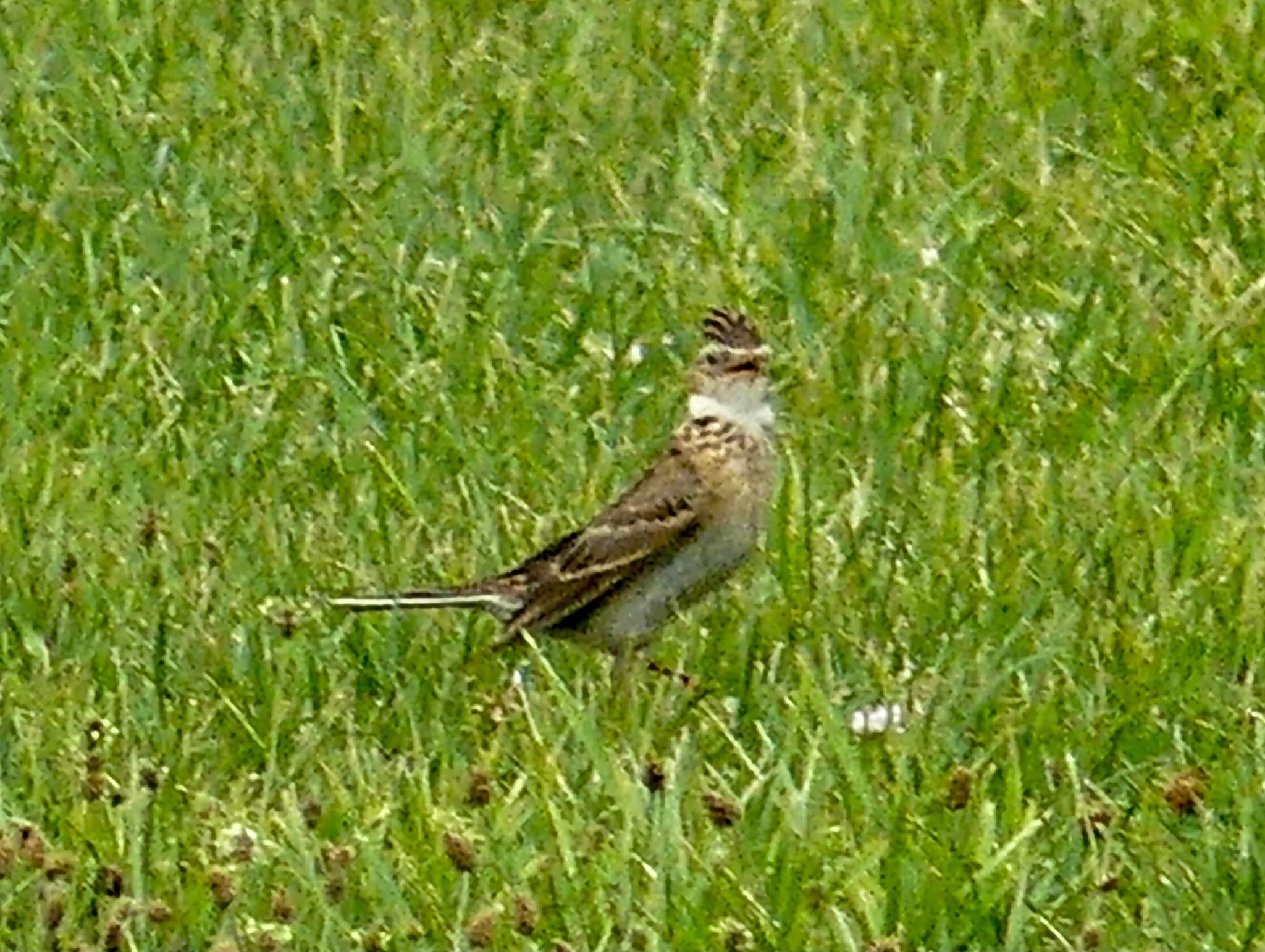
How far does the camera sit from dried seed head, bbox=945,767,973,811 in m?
5.92

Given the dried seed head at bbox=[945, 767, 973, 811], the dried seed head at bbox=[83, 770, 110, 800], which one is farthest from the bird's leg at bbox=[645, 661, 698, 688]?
the dried seed head at bbox=[83, 770, 110, 800]

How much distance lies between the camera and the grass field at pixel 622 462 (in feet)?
18.9

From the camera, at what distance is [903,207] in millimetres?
9273

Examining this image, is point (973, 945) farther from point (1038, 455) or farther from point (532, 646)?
point (1038, 455)

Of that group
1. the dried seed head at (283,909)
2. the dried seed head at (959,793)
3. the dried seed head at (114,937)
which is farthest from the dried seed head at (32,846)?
the dried seed head at (959,793)

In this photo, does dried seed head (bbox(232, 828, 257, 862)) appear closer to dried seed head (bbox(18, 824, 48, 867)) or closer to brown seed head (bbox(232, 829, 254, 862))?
brown seed head (bbox(232, 829, 254, 862))

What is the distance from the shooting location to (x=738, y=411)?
728 centimetres

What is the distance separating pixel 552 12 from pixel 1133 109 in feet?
5.64

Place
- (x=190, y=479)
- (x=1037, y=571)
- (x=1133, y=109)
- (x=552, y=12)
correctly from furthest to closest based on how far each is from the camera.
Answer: (x=552, y=12)
(x=1133, y=109)
(x=190, y=479)
(x=1037, y=571)

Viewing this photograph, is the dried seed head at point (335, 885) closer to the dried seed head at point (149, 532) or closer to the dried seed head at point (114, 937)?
the dried seed head at point (114, 937)

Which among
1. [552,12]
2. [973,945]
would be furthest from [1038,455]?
[552,12]

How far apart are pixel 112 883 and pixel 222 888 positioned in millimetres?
166

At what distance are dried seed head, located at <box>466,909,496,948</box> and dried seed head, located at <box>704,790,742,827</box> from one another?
41cm

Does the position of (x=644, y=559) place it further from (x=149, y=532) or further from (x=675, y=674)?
(x=149, y=532)
